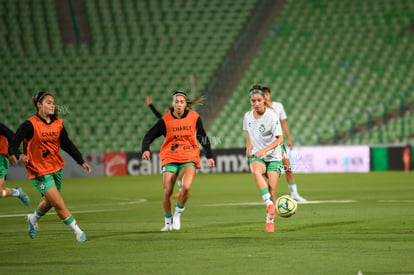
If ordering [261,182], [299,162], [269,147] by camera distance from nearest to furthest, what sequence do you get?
[261,182] → [269,147] → [299,162]

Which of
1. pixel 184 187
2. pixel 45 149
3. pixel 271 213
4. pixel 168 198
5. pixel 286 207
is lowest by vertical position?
pixel 271 213

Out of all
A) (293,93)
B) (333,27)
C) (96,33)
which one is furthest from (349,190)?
(96,33)

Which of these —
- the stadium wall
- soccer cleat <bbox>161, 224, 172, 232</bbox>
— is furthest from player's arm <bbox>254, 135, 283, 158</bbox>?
the stadium wall

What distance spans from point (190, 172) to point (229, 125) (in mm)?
22637

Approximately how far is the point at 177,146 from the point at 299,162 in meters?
17.9

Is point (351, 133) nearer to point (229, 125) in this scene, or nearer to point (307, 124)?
point (307, 124)

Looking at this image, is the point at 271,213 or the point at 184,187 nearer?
the point at 271,213

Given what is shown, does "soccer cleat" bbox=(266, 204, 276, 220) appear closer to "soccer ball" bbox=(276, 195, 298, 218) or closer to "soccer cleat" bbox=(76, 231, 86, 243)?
"soccer ball" bbox=(276, 195, 298, 218)

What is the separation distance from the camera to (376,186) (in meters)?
22.5

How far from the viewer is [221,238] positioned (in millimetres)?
10867

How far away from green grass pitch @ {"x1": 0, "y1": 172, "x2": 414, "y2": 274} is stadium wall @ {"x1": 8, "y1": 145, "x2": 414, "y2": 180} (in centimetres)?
1081

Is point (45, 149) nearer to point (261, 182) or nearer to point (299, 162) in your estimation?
point (261, 182)

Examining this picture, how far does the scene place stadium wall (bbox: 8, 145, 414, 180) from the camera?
3094 cm

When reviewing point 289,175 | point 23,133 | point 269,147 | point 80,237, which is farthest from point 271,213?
point 289,175
